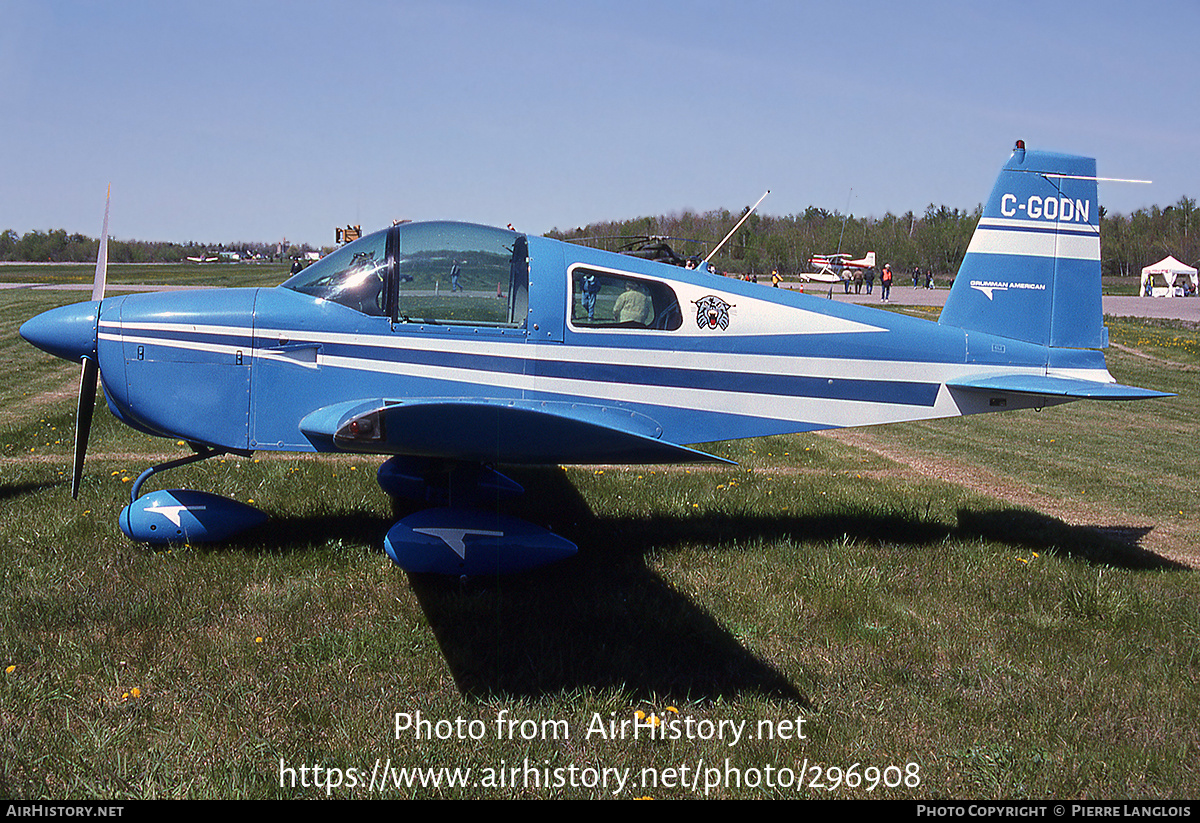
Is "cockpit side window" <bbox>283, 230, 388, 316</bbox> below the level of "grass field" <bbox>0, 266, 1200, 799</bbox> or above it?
above

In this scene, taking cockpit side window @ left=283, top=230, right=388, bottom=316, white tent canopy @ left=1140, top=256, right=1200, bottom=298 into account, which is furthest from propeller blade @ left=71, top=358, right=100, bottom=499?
white tent canopy @ left=1140, top=256, right=1200, bottom=298

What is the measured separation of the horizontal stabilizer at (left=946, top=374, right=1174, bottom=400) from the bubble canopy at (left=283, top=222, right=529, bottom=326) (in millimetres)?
3745

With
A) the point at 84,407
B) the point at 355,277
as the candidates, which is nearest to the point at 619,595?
the point at 355,277

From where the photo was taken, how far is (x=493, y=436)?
4512mm

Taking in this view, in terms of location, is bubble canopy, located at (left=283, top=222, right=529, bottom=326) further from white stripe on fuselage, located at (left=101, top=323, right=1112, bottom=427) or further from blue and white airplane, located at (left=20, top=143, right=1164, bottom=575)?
white stripe on fuselage, located at (left=101, top=323, right=1112, bottom=427)

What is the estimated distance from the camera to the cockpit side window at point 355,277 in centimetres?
562

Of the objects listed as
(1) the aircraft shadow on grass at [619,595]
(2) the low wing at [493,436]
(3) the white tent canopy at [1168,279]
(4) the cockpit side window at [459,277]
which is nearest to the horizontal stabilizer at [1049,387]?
(1) the aircraft shadow on grass at [619,595]

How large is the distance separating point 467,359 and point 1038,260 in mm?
5153

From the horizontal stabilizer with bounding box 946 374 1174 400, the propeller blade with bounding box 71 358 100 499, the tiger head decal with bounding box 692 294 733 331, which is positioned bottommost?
the propeller blade with bounding box 71 358 100 499

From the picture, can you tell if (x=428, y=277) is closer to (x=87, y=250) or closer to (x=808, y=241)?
(x=808, y=241)

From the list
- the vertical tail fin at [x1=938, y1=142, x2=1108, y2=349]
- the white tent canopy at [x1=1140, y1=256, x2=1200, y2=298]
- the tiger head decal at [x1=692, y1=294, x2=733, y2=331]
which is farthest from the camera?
the white tent canopy at [x1=1140, y1=256, x2=1200, y2=298]

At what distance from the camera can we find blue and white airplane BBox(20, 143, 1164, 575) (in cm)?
555

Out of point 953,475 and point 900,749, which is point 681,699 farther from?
point 953,475

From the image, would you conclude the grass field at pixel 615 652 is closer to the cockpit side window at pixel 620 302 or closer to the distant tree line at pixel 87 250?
the cockpit side window at pixel 620 302
